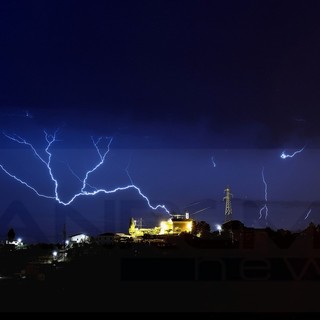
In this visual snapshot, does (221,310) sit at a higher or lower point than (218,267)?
lower

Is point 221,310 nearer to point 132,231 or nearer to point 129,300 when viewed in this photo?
point 129,300

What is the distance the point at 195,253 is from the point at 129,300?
79.4 feet

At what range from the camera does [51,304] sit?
84.5 feet

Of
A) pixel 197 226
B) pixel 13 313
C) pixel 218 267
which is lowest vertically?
pixel 13 313

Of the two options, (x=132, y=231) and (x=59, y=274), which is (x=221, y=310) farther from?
(x=132, y=231)

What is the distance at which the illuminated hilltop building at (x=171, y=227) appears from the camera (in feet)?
287

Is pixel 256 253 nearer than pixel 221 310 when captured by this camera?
No

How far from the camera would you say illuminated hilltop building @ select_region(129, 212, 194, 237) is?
87375 millimetres

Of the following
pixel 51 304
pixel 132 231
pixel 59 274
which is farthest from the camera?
pixel 132 231

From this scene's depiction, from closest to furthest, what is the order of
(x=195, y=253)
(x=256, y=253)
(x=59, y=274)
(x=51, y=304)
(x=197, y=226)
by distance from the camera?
1. (x=51, y=304)
2. (x=59, y=274)
3. (x=256, y=253)
4. (x=195, y=253)
5. (x=197, y=226)

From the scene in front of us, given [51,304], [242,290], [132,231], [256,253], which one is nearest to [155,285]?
[242,290]

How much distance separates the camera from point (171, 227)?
291ft

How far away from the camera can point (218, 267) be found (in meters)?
42.1

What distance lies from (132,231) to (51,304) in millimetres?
69890
